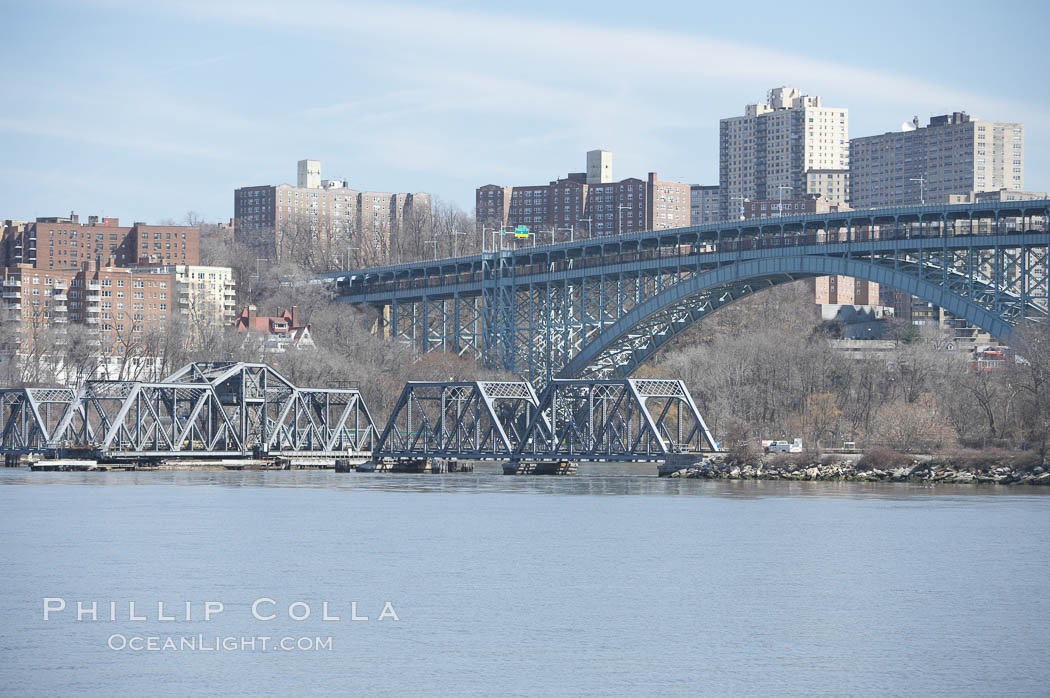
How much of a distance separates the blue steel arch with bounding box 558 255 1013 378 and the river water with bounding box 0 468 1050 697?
16.0 m

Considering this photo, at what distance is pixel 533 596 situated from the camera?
36.0 meters

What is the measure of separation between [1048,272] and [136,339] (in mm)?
85912

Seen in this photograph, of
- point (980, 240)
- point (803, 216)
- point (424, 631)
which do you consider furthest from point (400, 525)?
point (803, 216)

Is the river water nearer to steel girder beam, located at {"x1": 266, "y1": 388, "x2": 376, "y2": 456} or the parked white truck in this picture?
the parked white truck

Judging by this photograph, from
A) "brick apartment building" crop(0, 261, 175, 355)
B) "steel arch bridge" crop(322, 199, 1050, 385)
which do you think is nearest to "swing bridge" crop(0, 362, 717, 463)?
"steel arch bridge" crop(322, 199, 1050, 385)

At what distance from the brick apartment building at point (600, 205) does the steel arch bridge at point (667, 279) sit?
7063cm

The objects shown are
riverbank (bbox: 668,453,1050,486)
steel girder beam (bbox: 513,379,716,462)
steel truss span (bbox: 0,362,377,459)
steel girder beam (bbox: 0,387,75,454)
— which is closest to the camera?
riverbank (bbox: 668,453,1050,486)

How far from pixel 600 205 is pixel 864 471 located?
121146 mm

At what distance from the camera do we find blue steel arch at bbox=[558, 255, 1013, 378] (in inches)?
2960

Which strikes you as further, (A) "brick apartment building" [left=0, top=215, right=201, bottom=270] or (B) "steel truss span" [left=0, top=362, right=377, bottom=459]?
(A) "brick apartment building" [left=0, top=215, right=201, bottom=270]

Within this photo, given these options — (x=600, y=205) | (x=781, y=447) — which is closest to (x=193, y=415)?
(x=781, y=447)

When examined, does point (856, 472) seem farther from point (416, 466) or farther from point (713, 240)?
point (416, 466)

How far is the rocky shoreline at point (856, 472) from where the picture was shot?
228 ft

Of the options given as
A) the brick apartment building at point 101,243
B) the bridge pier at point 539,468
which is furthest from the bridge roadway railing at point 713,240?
the brick apartment building at point 101,243
